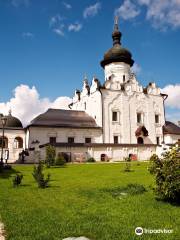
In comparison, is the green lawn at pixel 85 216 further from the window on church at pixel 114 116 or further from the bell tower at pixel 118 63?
the bell tower at pixel 118 63

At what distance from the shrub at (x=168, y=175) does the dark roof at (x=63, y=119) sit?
28.6 meters

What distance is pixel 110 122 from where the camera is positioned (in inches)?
1602

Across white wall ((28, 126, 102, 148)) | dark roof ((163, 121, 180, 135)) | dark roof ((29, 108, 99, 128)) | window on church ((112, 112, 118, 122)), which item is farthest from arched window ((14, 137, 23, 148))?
dark roof ((163, 121, 180, 135))

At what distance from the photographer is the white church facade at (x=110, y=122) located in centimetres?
3553

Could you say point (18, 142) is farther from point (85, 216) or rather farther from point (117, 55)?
point (85, 216)

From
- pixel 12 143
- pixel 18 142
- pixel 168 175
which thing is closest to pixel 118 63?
pixel 18 142

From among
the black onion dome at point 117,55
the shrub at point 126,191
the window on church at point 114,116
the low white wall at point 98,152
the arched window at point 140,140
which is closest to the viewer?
the shrub at point 126,191

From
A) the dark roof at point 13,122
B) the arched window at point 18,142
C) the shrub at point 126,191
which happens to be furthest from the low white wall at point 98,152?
the shrub at point 126,191

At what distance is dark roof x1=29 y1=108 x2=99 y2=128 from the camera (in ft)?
121

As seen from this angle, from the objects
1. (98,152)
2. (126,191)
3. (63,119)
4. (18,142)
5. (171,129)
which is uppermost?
(63,119)

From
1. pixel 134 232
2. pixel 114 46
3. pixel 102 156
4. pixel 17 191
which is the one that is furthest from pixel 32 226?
pixel 114 46

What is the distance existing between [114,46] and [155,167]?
1608 inches

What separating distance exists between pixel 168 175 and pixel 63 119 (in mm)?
31448

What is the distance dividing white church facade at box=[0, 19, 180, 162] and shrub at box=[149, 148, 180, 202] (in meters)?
24.6
